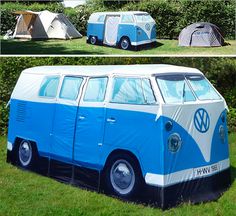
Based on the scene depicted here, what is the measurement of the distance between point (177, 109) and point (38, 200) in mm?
2501

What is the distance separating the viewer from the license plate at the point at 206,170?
650 centimetres

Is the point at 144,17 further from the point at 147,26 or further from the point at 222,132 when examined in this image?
the point at 222,132

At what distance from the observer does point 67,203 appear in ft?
21.3

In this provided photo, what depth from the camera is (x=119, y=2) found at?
22.9 feet

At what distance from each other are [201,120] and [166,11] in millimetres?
1736

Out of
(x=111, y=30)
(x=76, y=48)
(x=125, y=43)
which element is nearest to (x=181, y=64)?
(x=111, y=30)

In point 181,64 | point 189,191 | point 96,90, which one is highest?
point 96,90

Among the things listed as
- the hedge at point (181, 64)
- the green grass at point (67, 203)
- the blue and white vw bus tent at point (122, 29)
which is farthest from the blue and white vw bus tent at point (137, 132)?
the hedge at point (181, 64)

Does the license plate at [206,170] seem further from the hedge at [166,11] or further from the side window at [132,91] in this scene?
the hedge at [166,11]

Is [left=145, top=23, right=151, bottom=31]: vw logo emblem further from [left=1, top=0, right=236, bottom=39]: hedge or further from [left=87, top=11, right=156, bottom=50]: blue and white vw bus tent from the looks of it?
[left=1, top=0, right=236, bottom=39]: hedge

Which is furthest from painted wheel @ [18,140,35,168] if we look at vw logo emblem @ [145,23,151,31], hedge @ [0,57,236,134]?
hedge @ [0,57,236,134]

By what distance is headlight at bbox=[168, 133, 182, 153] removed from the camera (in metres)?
6.04

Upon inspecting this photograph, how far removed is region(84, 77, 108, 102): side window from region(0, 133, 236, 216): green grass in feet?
4.83

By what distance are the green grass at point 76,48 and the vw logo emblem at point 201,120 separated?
3.85 feet
